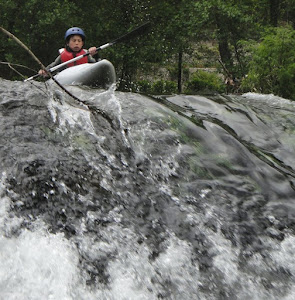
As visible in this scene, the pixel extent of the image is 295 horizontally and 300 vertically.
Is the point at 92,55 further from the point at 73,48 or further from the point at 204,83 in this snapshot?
the point at 204,83

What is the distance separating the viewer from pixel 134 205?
2852 mm

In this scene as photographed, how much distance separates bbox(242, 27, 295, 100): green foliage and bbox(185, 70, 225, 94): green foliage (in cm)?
656

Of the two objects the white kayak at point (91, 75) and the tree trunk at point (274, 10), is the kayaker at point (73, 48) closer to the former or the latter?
the white kayak at point (91, 75)

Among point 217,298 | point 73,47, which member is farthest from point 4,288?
point 73,47

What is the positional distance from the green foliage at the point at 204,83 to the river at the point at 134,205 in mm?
10597

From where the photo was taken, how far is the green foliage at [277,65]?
683 cm

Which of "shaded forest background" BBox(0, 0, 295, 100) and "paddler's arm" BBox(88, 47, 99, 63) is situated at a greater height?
"paddler's arm" BBox(88, 47, 99, 63)

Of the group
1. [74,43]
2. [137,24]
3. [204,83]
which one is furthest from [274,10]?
[74,43]

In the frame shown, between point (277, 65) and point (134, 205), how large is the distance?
202 inches

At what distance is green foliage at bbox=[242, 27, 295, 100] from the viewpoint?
683 cm

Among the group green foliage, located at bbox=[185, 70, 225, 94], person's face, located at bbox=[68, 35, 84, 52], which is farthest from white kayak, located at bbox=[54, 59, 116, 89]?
green foliage, located at bbox=[185, 70, 225, 94]

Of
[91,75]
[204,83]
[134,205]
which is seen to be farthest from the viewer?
[204,83]

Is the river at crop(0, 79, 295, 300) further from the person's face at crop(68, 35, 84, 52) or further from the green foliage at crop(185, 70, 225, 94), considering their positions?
the green foliage at crop(185, 70, 225, 94)

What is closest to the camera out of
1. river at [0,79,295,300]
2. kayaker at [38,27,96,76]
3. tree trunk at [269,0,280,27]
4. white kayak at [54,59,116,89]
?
river at [0,79,295,300]
